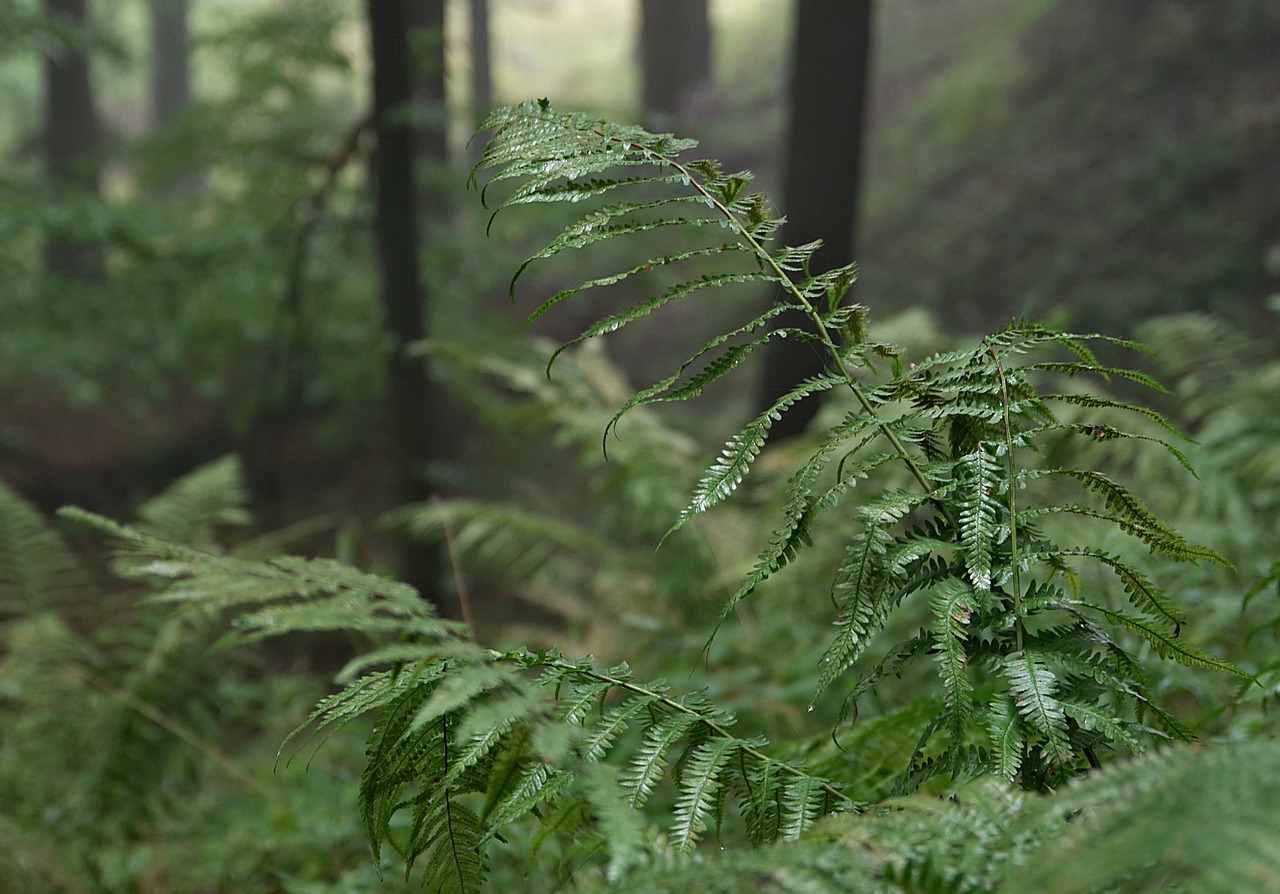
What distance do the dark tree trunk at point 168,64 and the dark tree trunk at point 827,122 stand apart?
1647 centimetres

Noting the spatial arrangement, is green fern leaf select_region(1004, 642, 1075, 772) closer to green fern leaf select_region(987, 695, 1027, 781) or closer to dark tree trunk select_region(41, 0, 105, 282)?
green fern leaf select_region(987, 695, 1027, 781)

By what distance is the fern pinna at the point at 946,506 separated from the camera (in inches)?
42.0

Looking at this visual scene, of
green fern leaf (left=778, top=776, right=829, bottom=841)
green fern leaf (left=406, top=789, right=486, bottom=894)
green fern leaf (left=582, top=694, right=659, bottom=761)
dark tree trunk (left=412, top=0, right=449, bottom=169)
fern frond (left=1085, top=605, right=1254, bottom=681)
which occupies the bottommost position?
green fern leaf (left=406, top=789, right=486, bottom=894)

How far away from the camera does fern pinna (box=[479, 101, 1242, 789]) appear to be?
42.0 inches

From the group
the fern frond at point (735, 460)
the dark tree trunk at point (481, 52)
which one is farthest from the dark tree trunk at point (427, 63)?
the dark tree trunk at point (481, 52)

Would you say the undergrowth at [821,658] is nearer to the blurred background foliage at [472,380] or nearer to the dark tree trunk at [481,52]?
the blurred background foliage at [472,380]

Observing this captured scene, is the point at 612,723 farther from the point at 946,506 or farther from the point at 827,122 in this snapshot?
the point at 827,122

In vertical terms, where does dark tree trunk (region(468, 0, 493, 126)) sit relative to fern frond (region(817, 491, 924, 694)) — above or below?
above

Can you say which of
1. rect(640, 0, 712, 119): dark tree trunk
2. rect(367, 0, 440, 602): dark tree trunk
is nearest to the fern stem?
rect(367, 0, 440, 602): dark tree trunk

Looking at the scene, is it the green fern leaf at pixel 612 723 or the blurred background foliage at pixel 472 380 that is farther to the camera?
the blurred background foliage at pixel 472 380

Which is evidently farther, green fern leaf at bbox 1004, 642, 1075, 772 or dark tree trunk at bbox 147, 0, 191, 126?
dark tree trunk at bbox 147, 0, 191, 126

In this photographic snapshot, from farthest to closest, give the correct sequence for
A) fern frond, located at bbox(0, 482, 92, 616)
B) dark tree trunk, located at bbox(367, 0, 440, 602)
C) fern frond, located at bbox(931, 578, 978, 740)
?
dark tree trunk, located at bbox(367, 0, 440, 602)
fern frond, located at bbox(0, 482, 92, 616)
fern frond, located at bbox(931, 578, 978, 740)

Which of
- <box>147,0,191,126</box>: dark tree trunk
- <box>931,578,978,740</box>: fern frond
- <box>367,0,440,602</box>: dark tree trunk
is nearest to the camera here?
<box>931,578,978,740</box>: fern frond

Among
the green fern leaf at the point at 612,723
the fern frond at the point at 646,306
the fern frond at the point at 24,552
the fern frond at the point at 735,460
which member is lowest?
the fern frond at the point at 24,552
